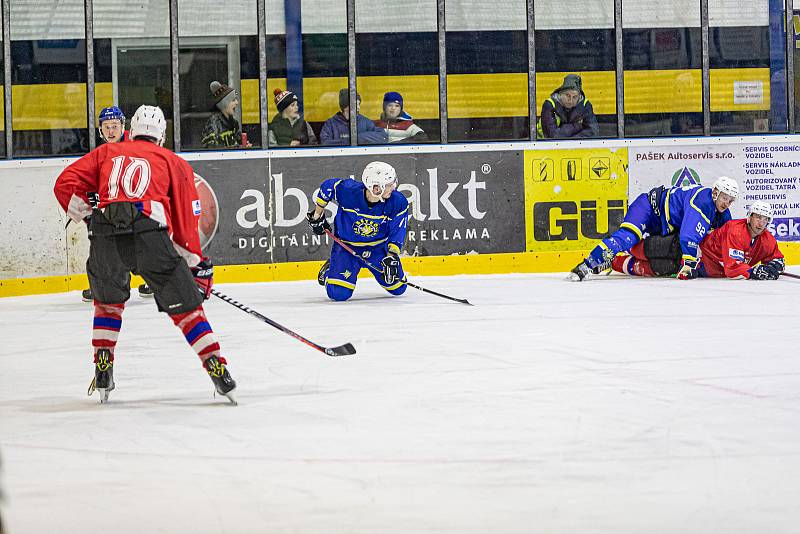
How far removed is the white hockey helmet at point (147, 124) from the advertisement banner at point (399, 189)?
511cm

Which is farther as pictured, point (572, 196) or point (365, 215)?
point (572, 196)

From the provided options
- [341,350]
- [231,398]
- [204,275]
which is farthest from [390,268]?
[231,398]

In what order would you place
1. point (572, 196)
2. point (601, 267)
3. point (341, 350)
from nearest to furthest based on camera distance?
point (341, 350) < point (601, 267) < point (572, 196)

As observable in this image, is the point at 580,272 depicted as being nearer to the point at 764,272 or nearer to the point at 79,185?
the point at 764,272

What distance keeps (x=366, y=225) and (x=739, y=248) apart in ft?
8.88

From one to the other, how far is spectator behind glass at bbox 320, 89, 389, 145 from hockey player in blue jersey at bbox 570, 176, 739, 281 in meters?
1.98

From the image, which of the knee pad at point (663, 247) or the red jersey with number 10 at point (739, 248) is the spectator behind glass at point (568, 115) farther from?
the red jersey with number 10 at point (739, 248)

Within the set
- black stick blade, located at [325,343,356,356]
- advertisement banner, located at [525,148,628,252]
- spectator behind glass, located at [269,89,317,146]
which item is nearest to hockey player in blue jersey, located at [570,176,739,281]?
advertisement banner, located at [525,148,628,252]

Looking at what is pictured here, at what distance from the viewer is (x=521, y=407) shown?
13.9 feet

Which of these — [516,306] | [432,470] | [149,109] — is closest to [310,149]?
[516,306]

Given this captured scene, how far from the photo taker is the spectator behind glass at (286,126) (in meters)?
9.99

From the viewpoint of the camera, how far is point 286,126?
10000mm

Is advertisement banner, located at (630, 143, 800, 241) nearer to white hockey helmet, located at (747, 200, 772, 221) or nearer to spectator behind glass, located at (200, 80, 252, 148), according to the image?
white hockey helmet, located at (747, 200, 772, 221)

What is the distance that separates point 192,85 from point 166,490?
23.5 feet
